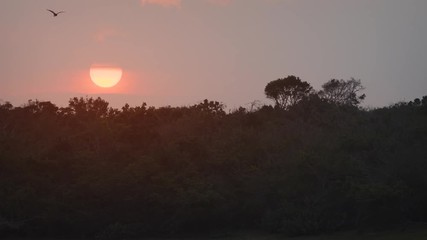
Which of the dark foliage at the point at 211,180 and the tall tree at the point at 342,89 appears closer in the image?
the dark foliage at the point at 211,180

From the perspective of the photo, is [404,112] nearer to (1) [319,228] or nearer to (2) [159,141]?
(1) [319,228]

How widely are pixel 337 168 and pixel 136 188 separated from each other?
469 inches

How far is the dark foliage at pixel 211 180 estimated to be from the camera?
34750 millimetres

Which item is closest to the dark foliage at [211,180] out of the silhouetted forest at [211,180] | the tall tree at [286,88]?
the silhouetted forest at [211,180]

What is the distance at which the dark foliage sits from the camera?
3475 cm

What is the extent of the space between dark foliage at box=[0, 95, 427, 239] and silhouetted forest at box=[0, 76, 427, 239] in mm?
66

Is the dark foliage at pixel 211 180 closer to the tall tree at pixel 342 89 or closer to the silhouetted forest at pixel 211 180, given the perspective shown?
the silhouetted forest at pixel 211 180

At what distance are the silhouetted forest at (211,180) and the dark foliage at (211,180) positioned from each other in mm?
66

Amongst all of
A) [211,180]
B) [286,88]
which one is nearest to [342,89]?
[286,88]

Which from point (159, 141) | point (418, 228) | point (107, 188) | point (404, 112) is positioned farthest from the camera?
point (404, 112)

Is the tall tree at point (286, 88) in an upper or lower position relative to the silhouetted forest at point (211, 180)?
upper

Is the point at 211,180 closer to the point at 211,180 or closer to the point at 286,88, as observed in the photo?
the point at 211,180

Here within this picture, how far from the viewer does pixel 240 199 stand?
38625 mm

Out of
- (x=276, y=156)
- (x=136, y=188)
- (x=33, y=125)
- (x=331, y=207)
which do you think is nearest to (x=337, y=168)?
(x=331, y=207)
